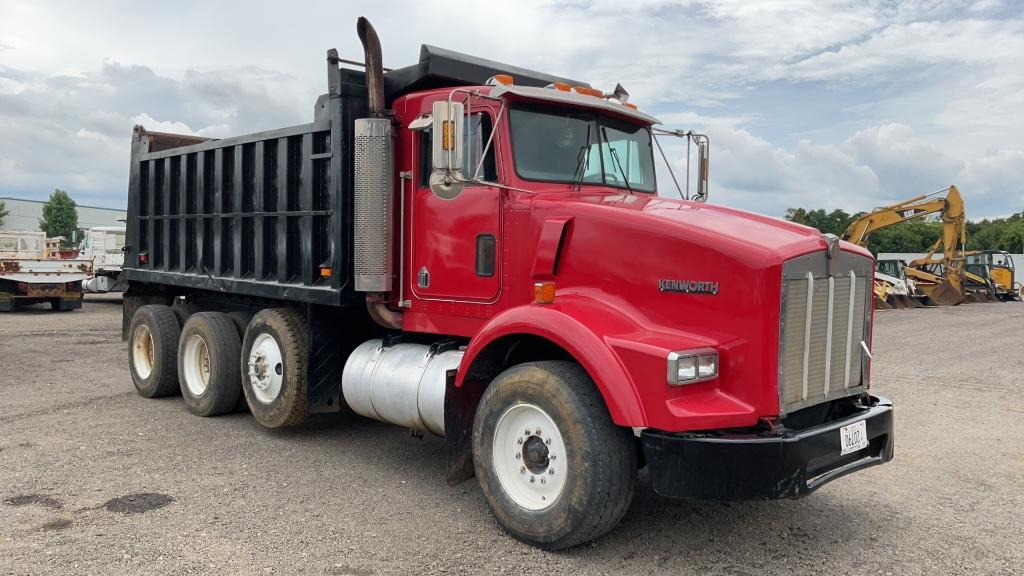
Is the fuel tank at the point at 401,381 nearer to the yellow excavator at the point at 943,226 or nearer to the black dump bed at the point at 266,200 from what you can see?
the black dump bed at the point at 266,200

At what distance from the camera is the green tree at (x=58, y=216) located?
70.5 metres

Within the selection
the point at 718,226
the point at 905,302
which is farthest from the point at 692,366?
the point at 905,302

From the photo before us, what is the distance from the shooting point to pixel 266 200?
739 centimetres

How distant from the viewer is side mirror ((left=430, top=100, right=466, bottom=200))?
189 inches

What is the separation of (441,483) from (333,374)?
5.14 ft

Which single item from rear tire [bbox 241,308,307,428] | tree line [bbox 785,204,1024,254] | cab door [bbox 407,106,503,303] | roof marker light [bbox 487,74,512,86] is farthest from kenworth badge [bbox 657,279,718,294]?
tree line [bbox 785,204,1024,254]

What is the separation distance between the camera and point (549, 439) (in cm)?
456

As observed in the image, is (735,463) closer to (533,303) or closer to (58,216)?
(533,303)

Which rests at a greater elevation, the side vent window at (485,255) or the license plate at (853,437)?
the side vent window at (485,255)

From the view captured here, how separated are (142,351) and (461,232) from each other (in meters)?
5.49

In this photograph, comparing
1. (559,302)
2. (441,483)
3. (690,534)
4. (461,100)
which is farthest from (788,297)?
(441,483)

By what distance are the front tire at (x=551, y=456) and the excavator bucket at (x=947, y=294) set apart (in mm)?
29321

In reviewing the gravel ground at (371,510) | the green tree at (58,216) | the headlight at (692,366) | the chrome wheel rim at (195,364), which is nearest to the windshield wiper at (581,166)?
the headlight at (692,366)

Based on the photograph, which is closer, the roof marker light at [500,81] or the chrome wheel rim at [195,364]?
the roof marker light at [500,81]
